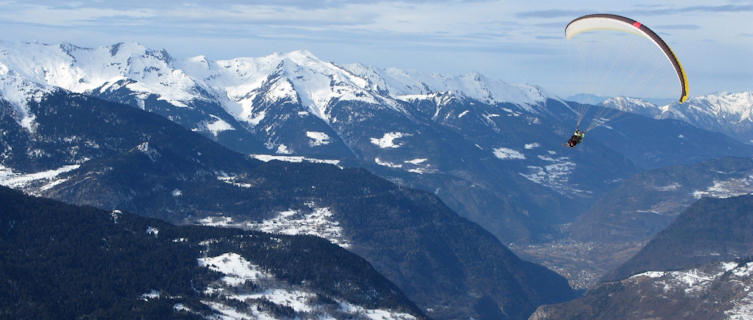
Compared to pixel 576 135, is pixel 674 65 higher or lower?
higher

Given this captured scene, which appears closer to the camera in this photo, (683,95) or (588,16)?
(683,95)

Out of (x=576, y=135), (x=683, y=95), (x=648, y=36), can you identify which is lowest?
A: (x=576, y=135)

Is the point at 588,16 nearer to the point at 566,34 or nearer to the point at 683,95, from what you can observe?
the point at 566,34

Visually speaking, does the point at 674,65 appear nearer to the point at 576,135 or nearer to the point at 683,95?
the point at 683,95

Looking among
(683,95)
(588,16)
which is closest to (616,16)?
(588,16)

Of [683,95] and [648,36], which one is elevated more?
[648,36]

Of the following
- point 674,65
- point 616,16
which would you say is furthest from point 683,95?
point 616,16
